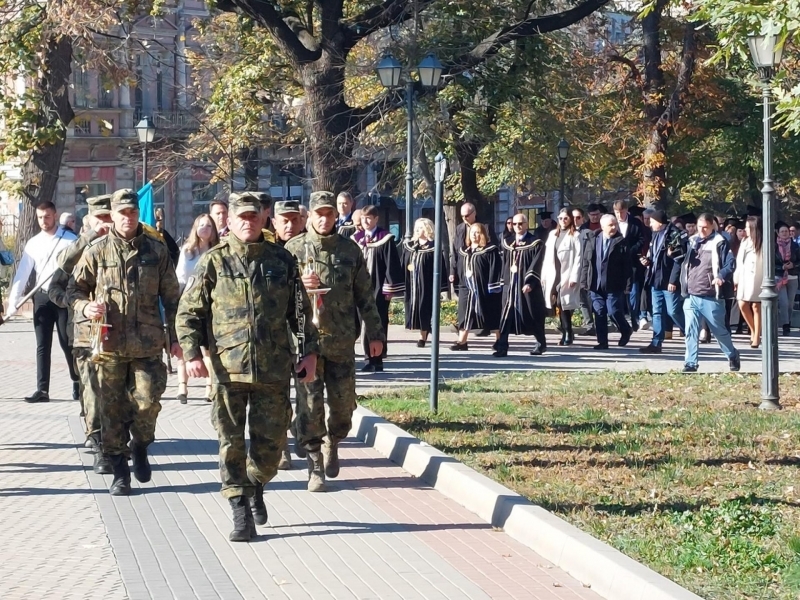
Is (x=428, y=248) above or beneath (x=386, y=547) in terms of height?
above

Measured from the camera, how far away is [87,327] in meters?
9.93

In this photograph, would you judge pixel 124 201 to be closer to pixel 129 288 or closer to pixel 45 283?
pixel 129 288

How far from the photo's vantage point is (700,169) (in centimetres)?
4603

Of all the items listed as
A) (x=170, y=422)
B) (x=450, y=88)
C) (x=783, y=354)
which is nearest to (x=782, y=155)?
(x=450, y=88)

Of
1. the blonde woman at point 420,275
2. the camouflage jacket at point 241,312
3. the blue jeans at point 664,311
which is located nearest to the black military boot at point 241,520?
the camouflage jacket at point 241,312

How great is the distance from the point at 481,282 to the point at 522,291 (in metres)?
0.73

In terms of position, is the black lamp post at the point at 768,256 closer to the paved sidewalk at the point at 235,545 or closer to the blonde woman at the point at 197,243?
the paved sidewalk at the point at 235,545

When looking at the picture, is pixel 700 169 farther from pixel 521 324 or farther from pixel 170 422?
pixel 170 422

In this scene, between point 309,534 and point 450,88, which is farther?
point 450,88

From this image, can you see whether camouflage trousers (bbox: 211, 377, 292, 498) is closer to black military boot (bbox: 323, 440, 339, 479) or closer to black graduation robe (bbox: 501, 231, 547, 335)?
black military boot (bbox: 323, 440, 339, 479)

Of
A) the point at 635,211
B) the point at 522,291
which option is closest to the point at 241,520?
the point at 522,291

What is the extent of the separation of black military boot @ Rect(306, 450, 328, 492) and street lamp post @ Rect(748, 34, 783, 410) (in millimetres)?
Result: 4993

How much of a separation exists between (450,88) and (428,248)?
13338 mm

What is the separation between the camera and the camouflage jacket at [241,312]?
793cm
